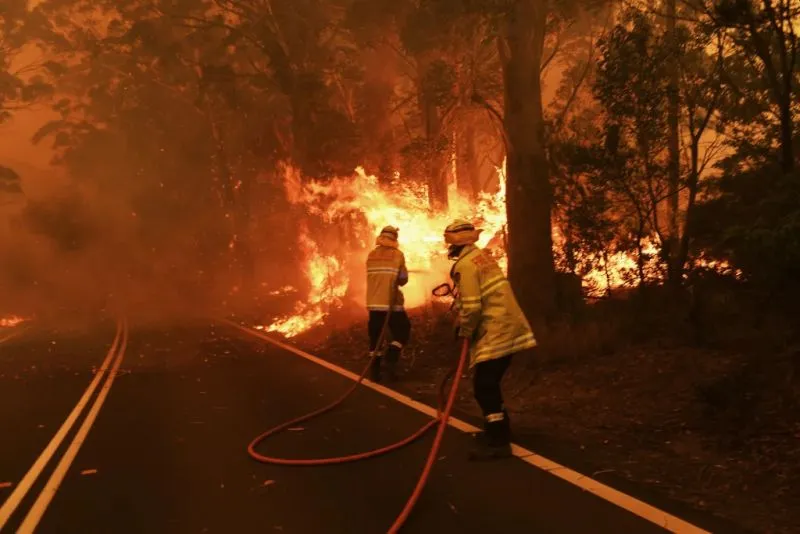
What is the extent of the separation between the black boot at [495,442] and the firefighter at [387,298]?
12.0ft

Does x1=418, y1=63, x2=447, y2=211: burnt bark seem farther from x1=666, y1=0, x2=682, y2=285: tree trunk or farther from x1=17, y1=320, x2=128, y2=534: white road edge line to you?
x1=17, y1=320, x2=128, y2=534: white road edge line

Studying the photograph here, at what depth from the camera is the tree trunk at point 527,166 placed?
10.7 meters

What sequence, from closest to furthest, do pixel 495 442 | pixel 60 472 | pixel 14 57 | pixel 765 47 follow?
pixel 495 442
pixel 60 472
pixel 765 47
pixel 14 57

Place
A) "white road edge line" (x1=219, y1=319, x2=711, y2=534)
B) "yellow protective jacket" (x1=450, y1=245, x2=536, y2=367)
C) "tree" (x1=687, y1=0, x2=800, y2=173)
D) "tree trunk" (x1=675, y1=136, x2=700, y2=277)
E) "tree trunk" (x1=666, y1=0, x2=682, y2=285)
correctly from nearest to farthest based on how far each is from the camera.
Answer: "white road edge line" (x1=219, y1=319, x2=711, y2=534) → "yellow protective jacket" (x1=450, y1=245, x2=536, y2=367) → "tree" (x1=687, y1=0, x2=800, y2=173) → "tree trunk" (x1=675, y1=136, x2=700, y2=277) → "tree trunk" (x1=666, y1=0, x2=682, y2=285)

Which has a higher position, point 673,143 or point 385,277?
point 673,143

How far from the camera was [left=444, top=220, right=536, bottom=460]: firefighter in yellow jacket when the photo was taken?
18.3 ft

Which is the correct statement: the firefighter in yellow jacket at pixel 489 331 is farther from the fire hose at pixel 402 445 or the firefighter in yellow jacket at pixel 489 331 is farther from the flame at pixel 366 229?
the flame at pixel 366 229

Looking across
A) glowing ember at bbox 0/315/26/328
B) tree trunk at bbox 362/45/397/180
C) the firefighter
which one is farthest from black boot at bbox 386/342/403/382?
glowing ember at bbox 0/315/26/328

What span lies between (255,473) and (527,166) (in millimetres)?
6893

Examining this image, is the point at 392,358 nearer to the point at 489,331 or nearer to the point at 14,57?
the point at 489,331

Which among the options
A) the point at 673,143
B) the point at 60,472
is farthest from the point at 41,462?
the point at 673,143

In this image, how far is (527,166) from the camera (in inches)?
422

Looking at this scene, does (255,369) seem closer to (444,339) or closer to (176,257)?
(444,339)

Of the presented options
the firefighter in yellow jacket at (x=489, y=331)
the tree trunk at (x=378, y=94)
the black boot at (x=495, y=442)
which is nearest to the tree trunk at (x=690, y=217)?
the firefighter in yellow jacket at (x=489, y=331)
